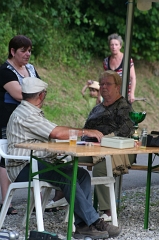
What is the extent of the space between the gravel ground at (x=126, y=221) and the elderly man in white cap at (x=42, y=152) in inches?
9.9

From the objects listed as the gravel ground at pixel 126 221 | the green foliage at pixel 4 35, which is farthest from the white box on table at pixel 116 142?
the green foliage at pixel 4 35

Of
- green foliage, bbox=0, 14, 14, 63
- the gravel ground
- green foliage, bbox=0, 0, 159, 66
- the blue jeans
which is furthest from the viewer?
green foliage, bbox=0, 0, 159, 66

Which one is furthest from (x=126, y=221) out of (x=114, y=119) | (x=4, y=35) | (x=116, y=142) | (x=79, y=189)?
(x=4, y=35)

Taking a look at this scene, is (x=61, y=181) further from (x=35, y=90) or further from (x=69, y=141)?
(x=35, y=90)

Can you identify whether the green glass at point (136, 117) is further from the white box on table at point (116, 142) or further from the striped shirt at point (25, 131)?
the striped shirt at point (25, 131)

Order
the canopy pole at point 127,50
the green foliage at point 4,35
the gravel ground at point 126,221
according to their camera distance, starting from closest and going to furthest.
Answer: the gravel ground at point 126,221 < the canopy pole at point 127,50 < the green foliage at point 4,35

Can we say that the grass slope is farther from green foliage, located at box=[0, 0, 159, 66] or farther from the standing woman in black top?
the standing woman in black top

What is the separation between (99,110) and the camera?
7059 millimetres

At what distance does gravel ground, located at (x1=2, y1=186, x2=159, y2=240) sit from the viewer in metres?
6.11

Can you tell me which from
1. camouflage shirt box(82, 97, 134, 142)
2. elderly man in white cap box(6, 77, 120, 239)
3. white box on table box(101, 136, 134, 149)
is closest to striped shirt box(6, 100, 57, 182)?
elderly man in white cap box(6, 77, 120, 239)

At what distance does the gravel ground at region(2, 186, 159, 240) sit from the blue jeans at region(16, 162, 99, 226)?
34 cm

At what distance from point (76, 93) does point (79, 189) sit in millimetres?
10508

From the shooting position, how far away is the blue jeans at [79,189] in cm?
558

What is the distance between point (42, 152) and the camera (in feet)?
19.0
